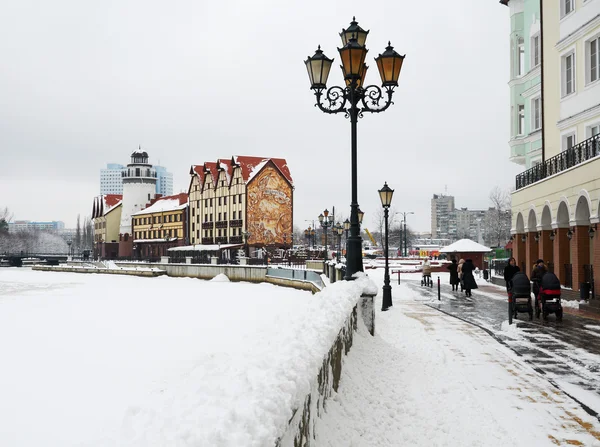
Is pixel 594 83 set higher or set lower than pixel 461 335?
higher

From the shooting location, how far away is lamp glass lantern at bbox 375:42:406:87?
1241 cm

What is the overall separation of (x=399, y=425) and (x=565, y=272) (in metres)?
19.1

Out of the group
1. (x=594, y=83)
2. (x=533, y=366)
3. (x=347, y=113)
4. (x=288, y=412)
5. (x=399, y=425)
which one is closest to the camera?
(x=288, y=412)

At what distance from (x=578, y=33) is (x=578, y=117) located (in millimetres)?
3308

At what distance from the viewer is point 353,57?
11602 millimetres

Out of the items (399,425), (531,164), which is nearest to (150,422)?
(399,425)

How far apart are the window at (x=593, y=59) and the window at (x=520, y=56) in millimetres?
10242

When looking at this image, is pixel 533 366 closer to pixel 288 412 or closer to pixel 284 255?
pixel 288 412

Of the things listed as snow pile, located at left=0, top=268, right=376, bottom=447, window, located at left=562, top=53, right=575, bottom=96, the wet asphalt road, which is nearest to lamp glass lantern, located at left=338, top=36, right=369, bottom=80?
snow pile, located at left=0, top=268, right=376, bottom=447

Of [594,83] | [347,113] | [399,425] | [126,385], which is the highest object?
[594,83]

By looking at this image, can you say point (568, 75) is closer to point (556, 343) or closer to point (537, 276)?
point (537, 276)

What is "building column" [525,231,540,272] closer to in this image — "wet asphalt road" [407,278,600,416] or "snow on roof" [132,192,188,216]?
"wet asphalt road" [407,278,600,416]

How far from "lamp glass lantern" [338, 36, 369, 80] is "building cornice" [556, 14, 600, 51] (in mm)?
14786

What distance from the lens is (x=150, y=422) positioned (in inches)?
113
